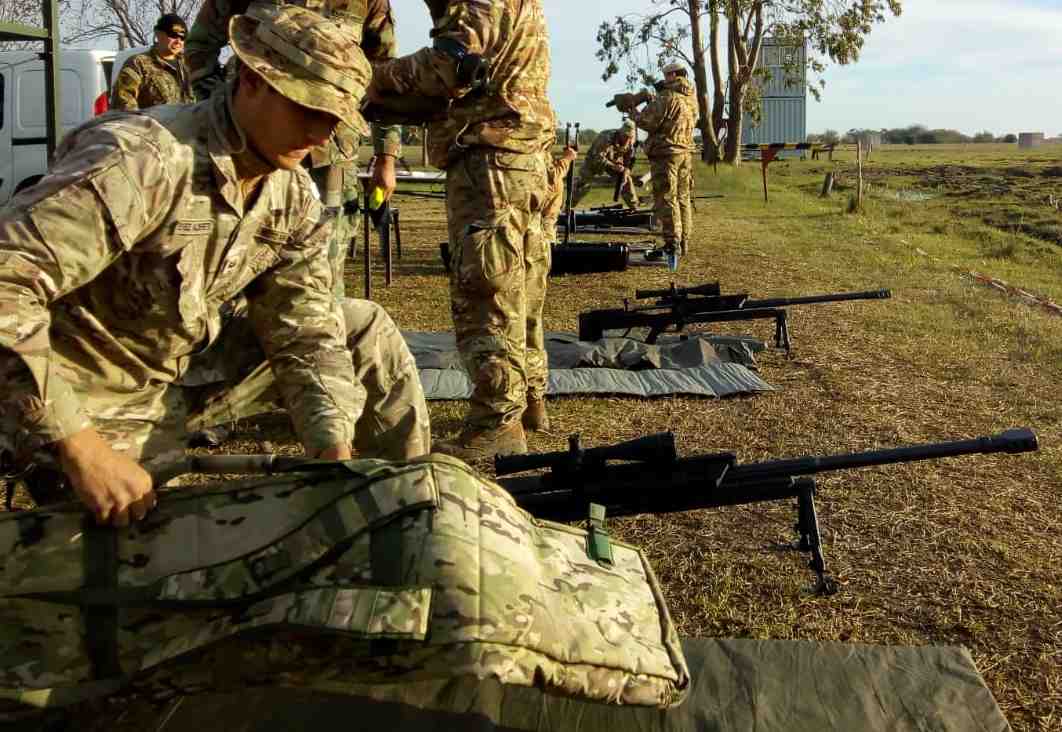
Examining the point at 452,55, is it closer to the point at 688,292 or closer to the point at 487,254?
the point at 487,254

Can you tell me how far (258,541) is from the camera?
2006 mm

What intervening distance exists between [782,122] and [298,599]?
53.8 m

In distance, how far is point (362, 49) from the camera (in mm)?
4301

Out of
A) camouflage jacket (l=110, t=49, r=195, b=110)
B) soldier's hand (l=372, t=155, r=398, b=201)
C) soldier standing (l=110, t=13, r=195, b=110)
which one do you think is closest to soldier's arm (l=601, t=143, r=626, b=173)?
soldier standing (l=110, t=13, r=195, b=110)

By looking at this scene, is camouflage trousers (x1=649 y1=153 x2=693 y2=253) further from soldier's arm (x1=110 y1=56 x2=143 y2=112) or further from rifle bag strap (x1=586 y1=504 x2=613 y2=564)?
rifle bag strap (x1=586 y1=504 x2=613 y2=564)

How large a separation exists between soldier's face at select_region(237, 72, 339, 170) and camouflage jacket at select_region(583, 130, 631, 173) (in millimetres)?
16145

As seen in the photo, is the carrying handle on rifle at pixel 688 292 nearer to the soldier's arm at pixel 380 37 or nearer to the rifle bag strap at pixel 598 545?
the soldier's arm at pixel 380 37

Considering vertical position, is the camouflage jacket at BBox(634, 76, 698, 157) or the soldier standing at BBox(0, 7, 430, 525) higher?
the camouflage jacket at BBox(634, 76, 698, 157)

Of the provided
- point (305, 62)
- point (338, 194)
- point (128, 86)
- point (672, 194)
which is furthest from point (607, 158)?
point (305, 62)

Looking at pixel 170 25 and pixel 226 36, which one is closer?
pixel 226 36

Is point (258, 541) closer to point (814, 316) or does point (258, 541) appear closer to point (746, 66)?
point (814, 316)

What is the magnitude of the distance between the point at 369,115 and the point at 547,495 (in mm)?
2230

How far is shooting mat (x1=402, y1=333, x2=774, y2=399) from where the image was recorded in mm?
5715

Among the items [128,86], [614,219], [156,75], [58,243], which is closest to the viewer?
[58,243]
